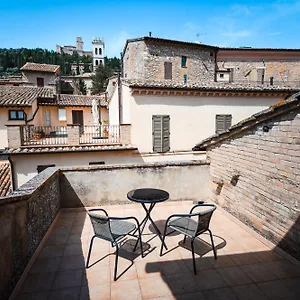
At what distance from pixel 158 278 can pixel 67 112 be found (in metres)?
20.7

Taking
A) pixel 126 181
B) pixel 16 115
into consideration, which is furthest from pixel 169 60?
pixel 126 181

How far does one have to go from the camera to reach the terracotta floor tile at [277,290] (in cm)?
268

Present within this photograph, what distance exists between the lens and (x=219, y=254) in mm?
3605

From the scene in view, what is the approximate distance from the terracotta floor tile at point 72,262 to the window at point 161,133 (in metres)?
8.05

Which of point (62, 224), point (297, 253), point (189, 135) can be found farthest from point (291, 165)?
point (189, 135)

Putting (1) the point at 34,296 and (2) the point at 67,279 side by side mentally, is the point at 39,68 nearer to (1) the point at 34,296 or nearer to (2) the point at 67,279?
(2) the point at 67,279

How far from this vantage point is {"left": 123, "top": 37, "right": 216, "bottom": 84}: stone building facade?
17.3m

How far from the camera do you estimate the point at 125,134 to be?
10.8m

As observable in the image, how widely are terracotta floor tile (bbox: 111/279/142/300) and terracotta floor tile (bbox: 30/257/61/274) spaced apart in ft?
3.30

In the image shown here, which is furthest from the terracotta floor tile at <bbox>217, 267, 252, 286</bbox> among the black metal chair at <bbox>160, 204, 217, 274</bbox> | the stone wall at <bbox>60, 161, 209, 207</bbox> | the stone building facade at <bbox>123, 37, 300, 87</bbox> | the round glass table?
the stone building facade at <bbox>123, 37, 300, 87</bbox>

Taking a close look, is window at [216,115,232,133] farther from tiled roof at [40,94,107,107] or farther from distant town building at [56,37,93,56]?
distant town building at [56,37,93,56]

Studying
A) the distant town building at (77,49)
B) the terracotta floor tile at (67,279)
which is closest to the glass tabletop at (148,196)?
the terracotta floor tile at (67,279)

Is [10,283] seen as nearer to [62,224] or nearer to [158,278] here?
[158,278]

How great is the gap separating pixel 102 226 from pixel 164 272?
111 cm
